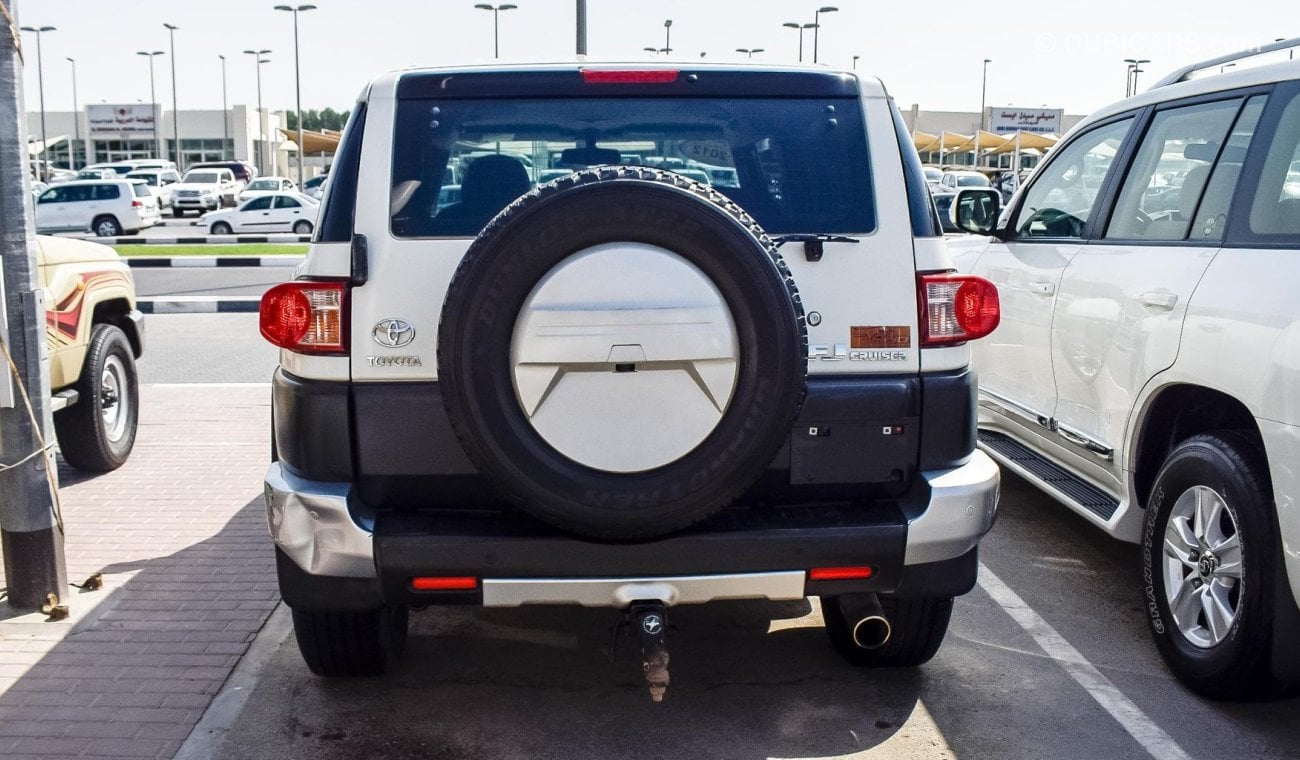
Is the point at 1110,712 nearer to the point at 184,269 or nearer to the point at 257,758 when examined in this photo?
the point at 257,758

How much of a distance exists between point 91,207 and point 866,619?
3440cm

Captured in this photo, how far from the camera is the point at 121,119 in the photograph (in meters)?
79.9

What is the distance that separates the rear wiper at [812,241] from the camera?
341cm

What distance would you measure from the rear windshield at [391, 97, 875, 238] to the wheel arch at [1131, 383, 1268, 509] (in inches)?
55.1

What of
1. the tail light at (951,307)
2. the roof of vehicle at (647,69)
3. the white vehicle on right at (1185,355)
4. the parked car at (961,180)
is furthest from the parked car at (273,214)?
the tail light at (951,307)

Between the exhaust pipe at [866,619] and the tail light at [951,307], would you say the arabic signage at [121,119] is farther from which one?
the tail light at [951,307]

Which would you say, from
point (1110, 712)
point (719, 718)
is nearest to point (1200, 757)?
point (1110, 712)

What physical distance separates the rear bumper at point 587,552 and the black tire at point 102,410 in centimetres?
385

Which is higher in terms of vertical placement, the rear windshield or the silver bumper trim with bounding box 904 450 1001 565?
the rear windshield

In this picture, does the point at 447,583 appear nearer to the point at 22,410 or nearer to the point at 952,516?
the point at 952,516

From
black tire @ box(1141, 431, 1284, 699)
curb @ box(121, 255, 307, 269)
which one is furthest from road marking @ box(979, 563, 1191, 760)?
curb @ box(121, 255, 307, 269)

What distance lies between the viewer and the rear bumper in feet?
10.7

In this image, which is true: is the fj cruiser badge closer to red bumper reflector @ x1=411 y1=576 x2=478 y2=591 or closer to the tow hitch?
red bumper reflector @ x1=411 y1=576 x2=478 y2=591

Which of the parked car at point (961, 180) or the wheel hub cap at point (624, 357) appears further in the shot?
the parked car at point (961, 180)
